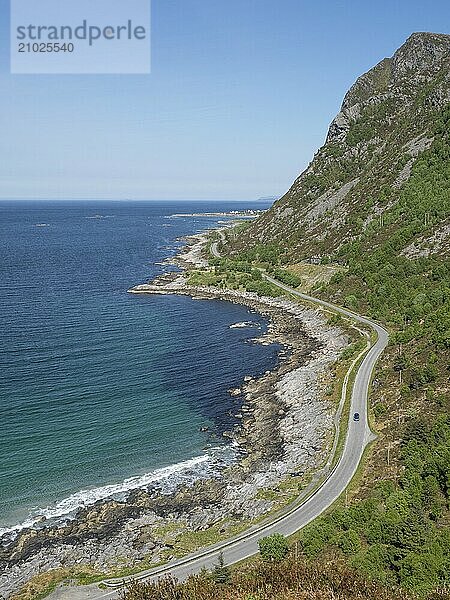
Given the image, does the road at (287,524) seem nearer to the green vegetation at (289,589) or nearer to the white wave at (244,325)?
the green vegetation at (289,589)

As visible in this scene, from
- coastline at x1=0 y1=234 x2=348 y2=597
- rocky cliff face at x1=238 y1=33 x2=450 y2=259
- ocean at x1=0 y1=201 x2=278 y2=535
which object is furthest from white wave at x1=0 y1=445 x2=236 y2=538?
rocky cliff face at x1=238 y1=33 x2=450 y2=259

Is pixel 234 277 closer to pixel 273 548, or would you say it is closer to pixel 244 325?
pixel 244 325

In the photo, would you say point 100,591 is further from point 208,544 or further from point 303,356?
point 303,356

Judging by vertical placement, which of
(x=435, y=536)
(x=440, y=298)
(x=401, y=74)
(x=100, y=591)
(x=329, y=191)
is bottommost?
(x=100, y=591)

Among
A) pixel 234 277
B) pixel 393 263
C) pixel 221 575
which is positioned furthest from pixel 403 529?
pixel 234 277

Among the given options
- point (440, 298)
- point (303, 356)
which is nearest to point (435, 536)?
point (303, 356)

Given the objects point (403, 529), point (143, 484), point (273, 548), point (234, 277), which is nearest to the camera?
point (273, 548)

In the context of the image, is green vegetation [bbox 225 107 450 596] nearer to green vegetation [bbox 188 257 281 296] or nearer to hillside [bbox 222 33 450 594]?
hillside [bbox 222 33 450 594]

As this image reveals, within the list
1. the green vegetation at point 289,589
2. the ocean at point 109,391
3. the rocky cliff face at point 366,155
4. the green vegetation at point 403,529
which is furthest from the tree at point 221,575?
the rocky cliff face at point 366,155
